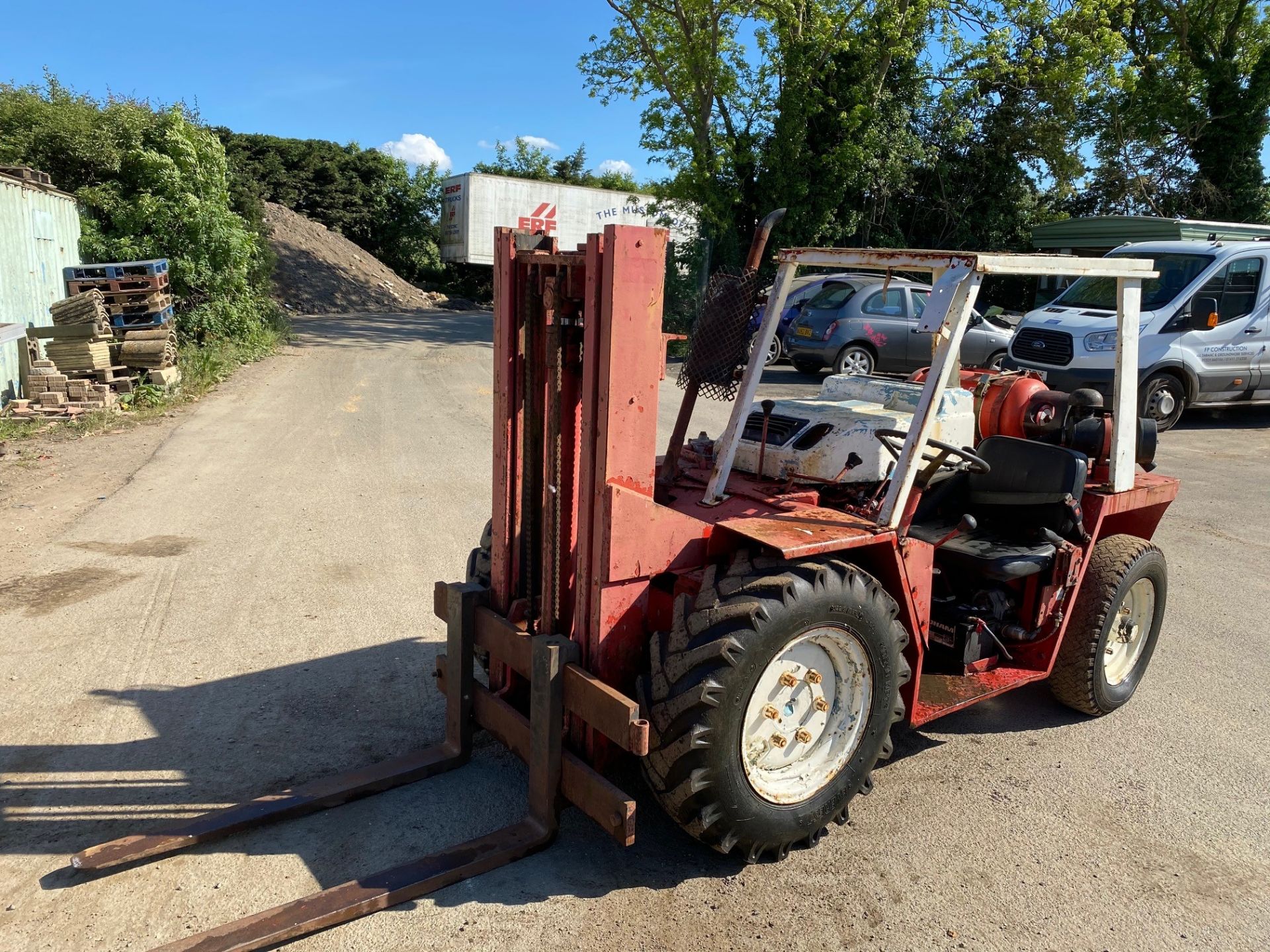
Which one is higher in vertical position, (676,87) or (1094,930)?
(676,87)

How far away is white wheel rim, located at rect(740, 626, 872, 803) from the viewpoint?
134 inches

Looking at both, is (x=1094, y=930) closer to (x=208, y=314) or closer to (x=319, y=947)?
(x=319, y=947)

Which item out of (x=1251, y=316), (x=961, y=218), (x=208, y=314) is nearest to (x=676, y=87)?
(x=961, y=218)

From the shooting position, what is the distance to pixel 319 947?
2977mm

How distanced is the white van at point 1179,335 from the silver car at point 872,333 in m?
2.56

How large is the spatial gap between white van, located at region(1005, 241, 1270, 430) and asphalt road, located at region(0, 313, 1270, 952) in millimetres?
5450

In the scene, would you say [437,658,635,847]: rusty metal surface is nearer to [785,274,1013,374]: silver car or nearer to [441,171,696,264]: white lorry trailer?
[785,274,1013,374]: silver car

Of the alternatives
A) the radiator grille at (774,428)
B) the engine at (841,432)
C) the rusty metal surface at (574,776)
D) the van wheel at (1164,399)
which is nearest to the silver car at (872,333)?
the van wheel at (1164,399)

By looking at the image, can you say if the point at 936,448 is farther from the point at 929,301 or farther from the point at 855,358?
the point at 855,358

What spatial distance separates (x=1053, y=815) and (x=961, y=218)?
23.1m

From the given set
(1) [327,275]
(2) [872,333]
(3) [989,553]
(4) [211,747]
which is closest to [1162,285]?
(2) [872,333]

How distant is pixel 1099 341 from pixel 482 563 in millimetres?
10778

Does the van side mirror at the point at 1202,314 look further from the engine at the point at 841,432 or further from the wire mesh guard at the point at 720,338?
the wire mesh guard at the point at 720,338

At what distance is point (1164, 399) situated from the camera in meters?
12.9
